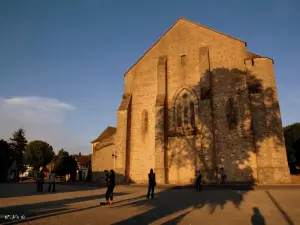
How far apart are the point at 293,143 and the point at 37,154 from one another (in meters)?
60.1

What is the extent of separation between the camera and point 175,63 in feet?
82.6

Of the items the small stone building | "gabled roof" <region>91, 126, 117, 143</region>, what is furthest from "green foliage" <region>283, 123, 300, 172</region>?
"gabled roof" <region>91, 126, 117, 143</region>

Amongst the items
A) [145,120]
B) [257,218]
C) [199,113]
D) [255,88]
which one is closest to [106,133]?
[145,120]

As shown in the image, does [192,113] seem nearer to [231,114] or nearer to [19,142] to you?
[231,114]

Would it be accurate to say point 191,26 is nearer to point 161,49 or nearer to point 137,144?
point 161,49

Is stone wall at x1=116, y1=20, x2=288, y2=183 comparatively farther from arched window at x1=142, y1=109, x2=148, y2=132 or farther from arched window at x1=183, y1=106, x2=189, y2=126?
arched window at x1=183, y1=106, x2=189, y2=126

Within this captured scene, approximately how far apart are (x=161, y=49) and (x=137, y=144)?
10.4 m

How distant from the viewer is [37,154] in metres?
66.8

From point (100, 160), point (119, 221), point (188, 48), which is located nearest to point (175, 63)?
point (188, 48)

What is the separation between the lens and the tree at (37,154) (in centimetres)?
6638

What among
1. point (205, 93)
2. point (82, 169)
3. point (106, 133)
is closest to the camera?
point (205, 93)

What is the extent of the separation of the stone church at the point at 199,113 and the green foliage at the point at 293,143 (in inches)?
827

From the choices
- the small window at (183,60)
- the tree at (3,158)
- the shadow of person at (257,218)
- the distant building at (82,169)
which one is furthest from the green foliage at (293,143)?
the tree at (3,158)

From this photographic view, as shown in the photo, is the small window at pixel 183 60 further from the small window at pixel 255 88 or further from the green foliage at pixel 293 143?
the green foliage at pixel 293 143
